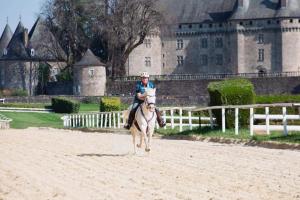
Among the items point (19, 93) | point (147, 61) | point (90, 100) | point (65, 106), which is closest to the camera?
point (65, 106)

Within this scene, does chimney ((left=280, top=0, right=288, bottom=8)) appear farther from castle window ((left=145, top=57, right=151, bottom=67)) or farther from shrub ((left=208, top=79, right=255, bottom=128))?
shrub ((left=208, top=79, right=255, bottom=128))

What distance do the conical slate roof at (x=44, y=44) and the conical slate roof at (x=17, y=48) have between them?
0.82m

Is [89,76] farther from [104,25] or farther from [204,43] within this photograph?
[204,43]

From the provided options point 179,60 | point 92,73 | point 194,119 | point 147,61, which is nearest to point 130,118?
point 194,119

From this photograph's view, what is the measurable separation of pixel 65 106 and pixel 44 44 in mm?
25466

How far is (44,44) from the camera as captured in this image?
88938 mm

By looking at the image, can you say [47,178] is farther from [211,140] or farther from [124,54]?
[124,54]

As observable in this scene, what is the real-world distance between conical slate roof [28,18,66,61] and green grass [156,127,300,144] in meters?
59.7

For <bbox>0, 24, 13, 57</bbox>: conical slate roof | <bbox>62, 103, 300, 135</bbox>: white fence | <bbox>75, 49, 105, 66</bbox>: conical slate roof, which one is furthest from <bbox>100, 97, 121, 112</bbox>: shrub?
<bbox>0, 24, 13, 57</bbox>: conical slate roof

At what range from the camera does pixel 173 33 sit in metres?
95.0

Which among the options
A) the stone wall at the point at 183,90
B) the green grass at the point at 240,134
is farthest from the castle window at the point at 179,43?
the green grass at the point at 240,134

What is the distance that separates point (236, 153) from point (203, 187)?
5335 millimetres

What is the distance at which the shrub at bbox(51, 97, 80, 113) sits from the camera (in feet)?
208

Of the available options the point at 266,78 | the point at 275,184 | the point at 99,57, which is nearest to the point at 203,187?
the point at 275,184
